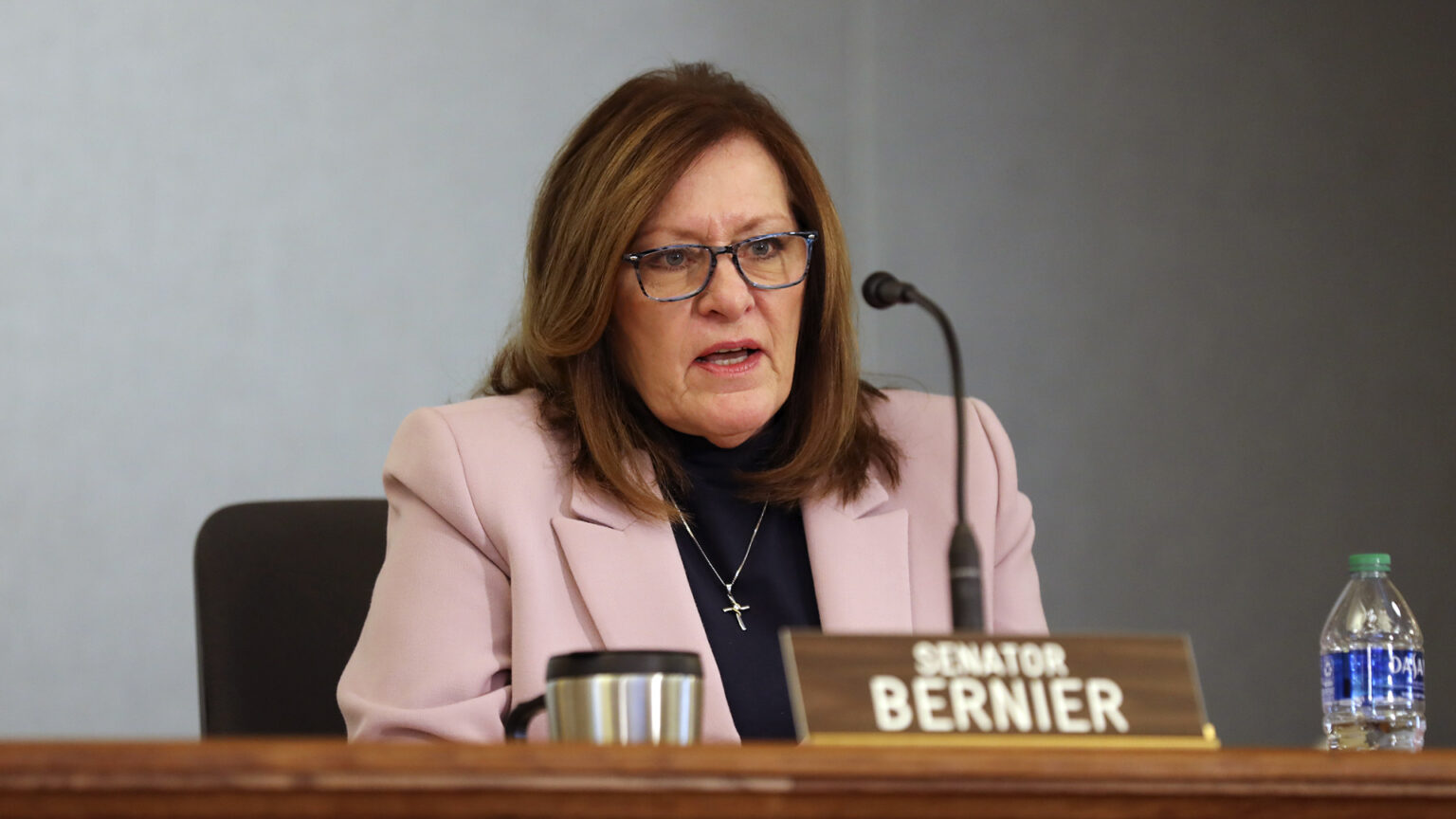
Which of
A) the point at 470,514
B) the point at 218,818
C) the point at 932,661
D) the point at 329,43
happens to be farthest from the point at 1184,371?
the point at 218,818

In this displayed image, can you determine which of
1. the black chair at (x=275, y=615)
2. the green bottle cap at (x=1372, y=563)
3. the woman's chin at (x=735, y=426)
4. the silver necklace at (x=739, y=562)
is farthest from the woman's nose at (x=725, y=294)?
the green bottle cap at (x=1372, y=563)

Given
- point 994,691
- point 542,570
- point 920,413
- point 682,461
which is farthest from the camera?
point 920,413

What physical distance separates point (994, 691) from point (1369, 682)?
119cm

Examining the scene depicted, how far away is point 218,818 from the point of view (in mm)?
664

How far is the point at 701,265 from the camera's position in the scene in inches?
65.6

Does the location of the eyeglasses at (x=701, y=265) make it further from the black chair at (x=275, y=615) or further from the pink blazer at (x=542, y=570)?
the black chair at (x=275, y=615)

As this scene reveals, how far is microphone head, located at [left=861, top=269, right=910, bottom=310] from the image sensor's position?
109 centimetres

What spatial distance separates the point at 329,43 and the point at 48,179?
0.53 m

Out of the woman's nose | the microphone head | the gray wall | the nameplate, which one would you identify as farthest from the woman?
the gray wall

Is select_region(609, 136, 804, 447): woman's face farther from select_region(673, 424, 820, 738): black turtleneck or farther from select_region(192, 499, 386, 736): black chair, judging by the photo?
select_region(192, 499, 386, 736): black chair

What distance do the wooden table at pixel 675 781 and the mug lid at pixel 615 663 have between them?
0.60 feet

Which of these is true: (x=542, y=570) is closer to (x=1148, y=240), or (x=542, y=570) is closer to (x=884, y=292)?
(x=884, y=292)

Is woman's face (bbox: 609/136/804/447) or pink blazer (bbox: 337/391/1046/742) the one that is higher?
woman's face (bbox: 609/136/804/447)

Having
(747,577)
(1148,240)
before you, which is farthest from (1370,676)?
(1148,240)
